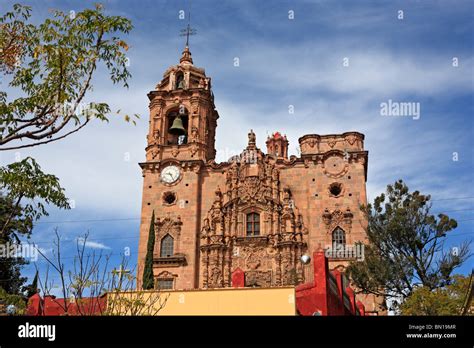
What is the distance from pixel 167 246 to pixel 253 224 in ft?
20.0

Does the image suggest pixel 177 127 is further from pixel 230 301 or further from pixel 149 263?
pixel 230 301

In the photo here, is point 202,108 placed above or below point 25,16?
above

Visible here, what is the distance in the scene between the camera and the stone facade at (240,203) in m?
38.7

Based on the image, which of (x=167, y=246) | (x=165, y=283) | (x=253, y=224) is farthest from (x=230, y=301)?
(x=167, y=246)

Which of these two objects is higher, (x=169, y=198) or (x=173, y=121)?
(x=173, y=121)

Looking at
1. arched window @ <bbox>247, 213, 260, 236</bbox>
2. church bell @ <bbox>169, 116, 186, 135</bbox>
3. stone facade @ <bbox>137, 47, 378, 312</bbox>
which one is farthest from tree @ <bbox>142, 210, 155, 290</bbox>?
arched window @ <bbox>247, 213, 260, 236</bbox>

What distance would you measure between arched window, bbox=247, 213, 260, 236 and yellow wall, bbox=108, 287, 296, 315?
1860cm

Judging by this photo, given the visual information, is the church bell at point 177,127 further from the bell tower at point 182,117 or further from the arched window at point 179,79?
the arched window at point 179,79

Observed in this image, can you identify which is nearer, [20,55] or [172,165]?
[20,55]

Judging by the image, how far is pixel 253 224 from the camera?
40.5m
